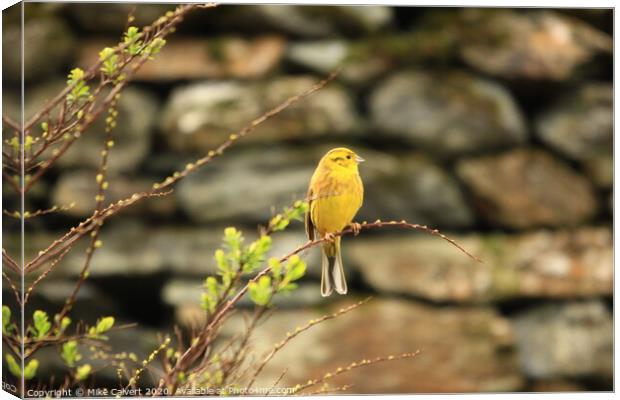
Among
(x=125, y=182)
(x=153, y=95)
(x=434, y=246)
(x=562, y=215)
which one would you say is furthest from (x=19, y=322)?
(x=562, y=215)

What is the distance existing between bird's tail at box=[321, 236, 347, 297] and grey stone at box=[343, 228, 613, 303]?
554 millimetres

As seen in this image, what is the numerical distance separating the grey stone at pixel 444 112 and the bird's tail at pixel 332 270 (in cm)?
78

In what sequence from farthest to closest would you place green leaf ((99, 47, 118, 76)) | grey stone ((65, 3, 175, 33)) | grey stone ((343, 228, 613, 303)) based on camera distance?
1. grey stone ((343, 228, 613, 303))
2. grey stone ((65, 3, 175, 33))
3. green leaf ((99, 47, 118, 76))

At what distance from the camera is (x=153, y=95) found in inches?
146

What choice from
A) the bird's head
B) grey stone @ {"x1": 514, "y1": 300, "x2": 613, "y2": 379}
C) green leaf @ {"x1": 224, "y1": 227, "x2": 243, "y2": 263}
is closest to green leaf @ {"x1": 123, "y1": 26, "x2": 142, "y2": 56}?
green leaf @ {"x1": 224, "y1": 227, "x2": 243, "y2": 263}

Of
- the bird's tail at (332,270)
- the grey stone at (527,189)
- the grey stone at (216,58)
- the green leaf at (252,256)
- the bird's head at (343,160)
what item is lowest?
the grey stone at (527,189)

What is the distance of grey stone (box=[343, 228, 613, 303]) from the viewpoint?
149 inches

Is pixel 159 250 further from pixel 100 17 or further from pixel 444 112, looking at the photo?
pixel 444 112

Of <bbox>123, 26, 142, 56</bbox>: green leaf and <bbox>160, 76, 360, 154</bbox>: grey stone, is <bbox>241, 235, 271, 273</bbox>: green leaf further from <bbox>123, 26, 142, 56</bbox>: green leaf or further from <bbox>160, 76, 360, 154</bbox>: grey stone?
<bbox>160, 76, 360, 154</bbox>: grey stone

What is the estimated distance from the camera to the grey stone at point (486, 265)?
377 cm

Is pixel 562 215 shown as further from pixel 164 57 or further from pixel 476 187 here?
pixel 164 57

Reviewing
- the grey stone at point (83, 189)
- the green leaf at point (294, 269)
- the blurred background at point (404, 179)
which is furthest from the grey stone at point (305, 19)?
the green leaf at point (294, 269)

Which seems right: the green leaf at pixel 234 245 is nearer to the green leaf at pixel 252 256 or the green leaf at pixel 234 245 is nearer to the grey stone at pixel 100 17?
the green leaf at pixel 252 256

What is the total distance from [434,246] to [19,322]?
1.70 metres
